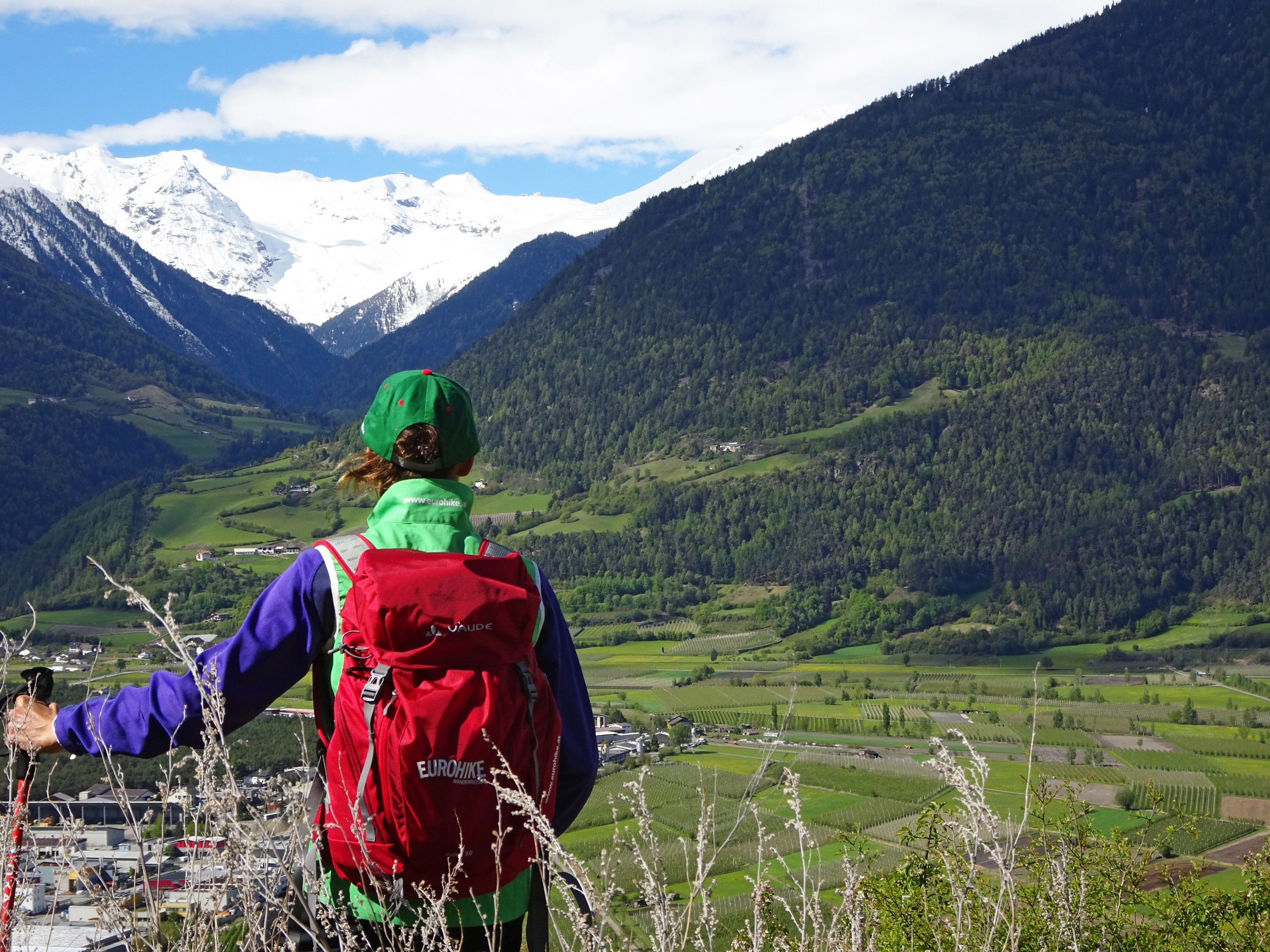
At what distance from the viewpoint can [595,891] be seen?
9.14 ft

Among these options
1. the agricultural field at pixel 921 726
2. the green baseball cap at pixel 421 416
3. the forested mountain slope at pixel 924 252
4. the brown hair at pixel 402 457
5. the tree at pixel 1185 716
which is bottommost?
the tree at pixel 1185 716

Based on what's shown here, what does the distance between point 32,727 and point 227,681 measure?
0.50 meters

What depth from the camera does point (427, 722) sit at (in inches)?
115

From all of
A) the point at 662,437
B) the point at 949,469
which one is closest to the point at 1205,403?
the point at 949,469

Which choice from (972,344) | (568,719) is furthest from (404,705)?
(972,344)

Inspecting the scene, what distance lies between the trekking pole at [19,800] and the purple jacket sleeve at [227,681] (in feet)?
0.30

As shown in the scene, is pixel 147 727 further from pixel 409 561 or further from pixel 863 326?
pixel 863 326

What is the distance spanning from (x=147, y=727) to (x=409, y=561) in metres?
0.79

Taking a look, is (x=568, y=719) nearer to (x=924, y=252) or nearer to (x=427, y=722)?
(x=427, y=722)

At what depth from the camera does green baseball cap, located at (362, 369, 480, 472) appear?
11.3 feet

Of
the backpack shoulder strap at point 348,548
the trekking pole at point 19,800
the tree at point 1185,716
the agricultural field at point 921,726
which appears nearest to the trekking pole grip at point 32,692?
the trekking pole at point 19,800

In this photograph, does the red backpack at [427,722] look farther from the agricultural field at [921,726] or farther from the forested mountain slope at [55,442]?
the forested mountain slope at [55,442]

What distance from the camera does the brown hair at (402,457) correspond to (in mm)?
3436

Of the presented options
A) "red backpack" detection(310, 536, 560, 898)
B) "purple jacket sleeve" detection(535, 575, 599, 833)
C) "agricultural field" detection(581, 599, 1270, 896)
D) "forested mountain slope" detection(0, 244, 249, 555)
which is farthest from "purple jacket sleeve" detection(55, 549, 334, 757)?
"forested mountain slope" detection(0, 244, 249, 555)
